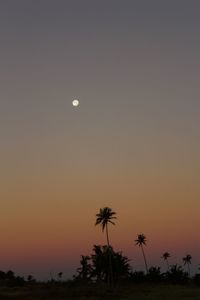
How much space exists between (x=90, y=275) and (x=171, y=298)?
A: 54.2m

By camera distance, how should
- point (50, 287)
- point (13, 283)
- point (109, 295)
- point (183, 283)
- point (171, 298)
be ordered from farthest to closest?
point (183, 283) < point (13, 283) < point (50, 287) < point (109, 295) < point (171, 298)

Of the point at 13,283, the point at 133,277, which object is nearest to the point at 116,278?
the point at 133,277

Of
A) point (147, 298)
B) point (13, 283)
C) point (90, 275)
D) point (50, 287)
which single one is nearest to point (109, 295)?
point (147, 298)

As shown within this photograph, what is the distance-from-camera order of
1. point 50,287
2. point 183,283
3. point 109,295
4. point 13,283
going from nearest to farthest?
point 109,295, point 50,287, point 13,283, point 183,283

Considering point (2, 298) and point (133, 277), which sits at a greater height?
point (133, 277)

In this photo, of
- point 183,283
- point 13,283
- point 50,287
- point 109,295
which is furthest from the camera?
point 183,283

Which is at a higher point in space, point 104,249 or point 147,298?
point 104,249

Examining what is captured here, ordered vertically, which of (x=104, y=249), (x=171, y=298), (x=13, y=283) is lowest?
(x=171, y=298)

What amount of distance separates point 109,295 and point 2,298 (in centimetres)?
1971

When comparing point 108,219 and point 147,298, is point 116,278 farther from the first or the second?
point 147,298

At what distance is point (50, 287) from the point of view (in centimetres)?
10762

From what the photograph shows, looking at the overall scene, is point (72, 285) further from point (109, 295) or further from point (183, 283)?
point (183, 283)

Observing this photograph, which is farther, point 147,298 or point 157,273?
point 157,273

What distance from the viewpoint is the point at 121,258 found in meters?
135
